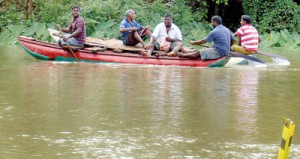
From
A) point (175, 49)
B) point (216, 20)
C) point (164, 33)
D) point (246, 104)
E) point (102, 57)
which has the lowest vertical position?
point (246, 104)

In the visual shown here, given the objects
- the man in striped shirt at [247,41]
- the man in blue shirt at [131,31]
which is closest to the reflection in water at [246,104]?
the man in striped shirt at [247,41]

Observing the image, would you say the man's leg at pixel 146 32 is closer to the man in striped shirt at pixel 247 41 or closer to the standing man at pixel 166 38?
the standing man at pixel 166 38

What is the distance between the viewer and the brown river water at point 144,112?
8039 millimetres

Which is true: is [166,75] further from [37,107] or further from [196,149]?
[196,149]

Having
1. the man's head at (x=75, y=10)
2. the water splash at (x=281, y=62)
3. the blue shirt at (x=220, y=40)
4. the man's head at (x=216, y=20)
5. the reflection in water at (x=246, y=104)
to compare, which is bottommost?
the reflection in water at (x=246, y=104)

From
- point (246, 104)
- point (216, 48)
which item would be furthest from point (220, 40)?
point (246, 104)

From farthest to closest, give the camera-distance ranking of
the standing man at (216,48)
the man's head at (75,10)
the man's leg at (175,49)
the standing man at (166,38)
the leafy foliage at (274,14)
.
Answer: the leafy foliage at (274,14), the man's head at (75,10), the standing man at (166,38), the man's leg at (175,49), the standing man at (216,48)

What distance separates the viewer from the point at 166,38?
1762 cm

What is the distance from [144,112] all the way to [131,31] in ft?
24.9

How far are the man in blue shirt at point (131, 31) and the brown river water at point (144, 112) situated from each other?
57.6 inches

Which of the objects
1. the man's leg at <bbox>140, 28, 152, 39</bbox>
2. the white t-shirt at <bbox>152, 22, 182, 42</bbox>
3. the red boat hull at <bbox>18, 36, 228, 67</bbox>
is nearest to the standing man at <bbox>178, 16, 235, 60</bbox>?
the red boat hull at <bbox>18, 36, 228, 67</bbox>

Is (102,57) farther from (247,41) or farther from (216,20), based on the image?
(247,41)

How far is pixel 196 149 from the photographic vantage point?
805 centimetres

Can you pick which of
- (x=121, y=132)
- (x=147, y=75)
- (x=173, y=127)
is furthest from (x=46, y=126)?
(x=147, y=75)
